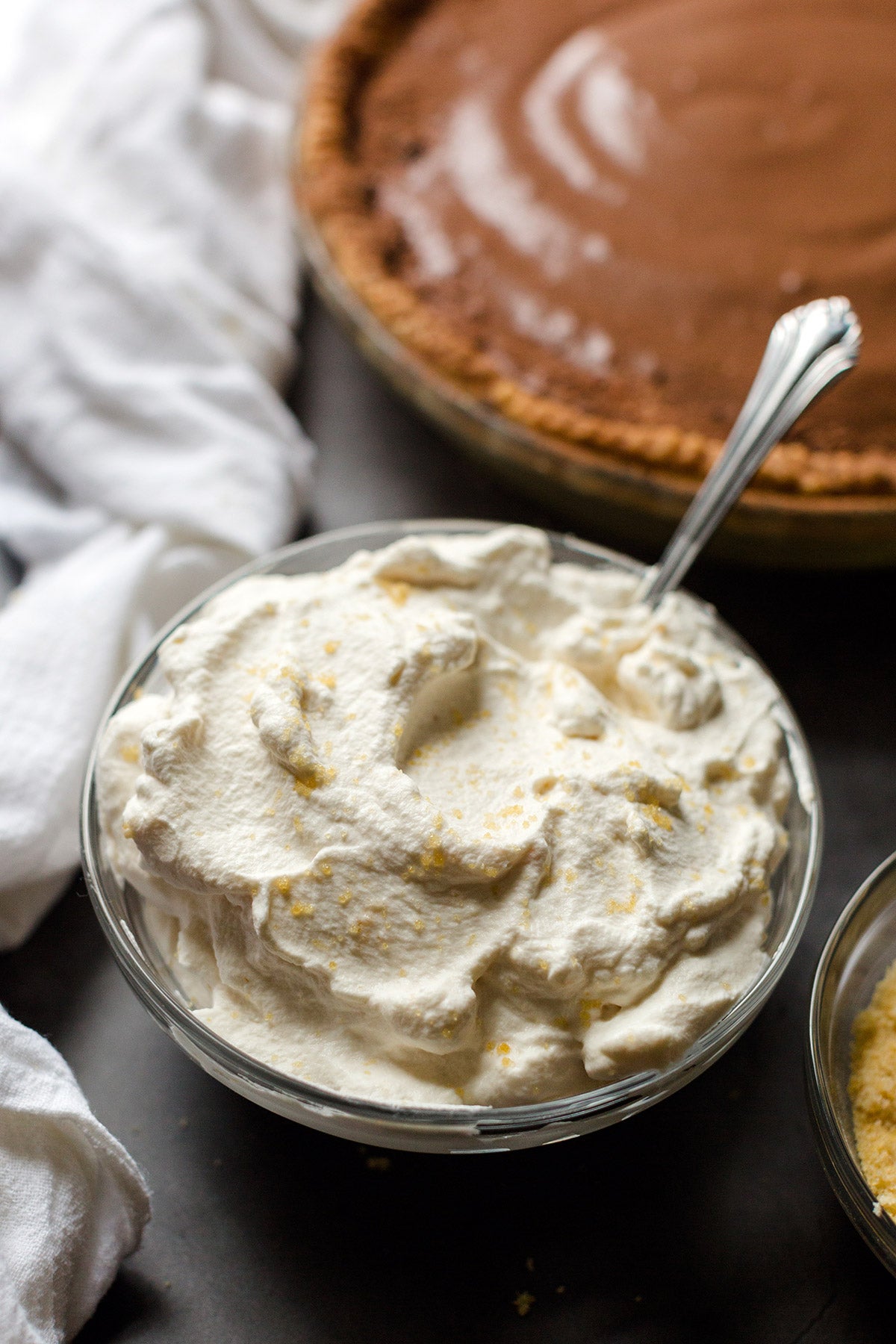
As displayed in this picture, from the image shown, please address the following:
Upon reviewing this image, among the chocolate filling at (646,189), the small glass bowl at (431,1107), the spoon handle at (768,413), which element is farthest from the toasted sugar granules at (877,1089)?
the chocolate filling at (646,189)

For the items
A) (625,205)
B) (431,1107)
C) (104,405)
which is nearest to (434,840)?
(431,1107)

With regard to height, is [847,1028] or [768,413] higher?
[768,413]

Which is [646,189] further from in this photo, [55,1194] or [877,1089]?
[55,1194]

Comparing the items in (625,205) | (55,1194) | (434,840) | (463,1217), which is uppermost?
(625,205)

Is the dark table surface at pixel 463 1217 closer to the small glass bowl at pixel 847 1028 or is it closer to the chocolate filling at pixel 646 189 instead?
the small glass bowl at pixel 847 1028

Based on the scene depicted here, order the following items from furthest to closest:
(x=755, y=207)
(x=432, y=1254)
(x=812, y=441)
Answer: (x=755, y=207) → (x=812, y=441) → (x=432, y=1254)

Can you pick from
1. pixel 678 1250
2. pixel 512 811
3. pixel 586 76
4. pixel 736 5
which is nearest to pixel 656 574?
pixel 512 811

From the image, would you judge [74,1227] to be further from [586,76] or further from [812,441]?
[586,76]
